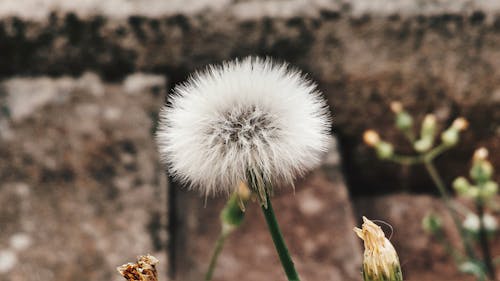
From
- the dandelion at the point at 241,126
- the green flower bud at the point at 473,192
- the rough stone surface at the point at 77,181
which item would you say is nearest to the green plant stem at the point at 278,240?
the dandelion at the point at 241,126

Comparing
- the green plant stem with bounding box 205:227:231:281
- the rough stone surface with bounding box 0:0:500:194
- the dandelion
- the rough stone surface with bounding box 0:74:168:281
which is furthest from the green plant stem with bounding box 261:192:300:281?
the rough stone surface with bounding box 0:0:500:194

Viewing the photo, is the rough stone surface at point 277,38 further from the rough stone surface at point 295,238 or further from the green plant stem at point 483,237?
the green plant stem at point 483,237

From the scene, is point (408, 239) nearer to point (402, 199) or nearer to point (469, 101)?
point (402, 199)

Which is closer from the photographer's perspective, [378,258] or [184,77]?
[378,258]

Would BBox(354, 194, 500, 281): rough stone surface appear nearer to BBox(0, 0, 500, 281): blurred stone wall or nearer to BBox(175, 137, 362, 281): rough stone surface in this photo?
BBox(0, 0, 500, 281): blurred stone wall

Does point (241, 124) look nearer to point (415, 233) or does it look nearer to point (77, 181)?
point (77, 181)

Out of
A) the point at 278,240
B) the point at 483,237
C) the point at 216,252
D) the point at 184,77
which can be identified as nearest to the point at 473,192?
the point at 483,237

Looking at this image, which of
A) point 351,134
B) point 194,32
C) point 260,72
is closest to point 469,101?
point 351,134
